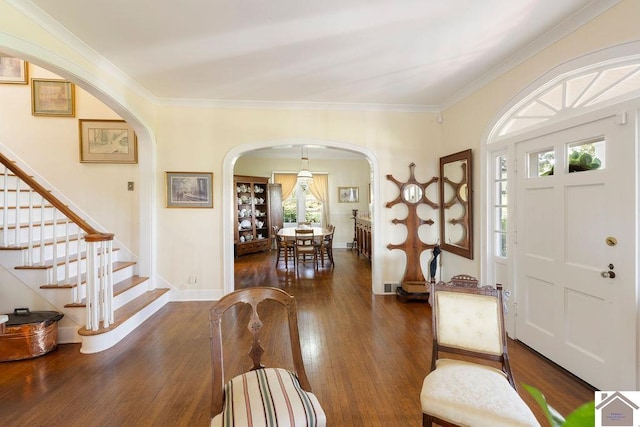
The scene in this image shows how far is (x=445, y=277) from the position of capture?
4.22 m

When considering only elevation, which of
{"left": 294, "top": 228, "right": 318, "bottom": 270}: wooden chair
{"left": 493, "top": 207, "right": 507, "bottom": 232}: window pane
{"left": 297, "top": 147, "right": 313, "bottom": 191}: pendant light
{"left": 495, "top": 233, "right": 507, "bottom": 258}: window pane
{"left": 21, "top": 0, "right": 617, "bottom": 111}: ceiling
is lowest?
{"left": 294, "top": 228, "right": 318, "bottom": 270}: wooden chair

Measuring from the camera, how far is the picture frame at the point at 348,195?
878 cm

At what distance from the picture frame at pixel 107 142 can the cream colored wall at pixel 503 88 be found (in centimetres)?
466

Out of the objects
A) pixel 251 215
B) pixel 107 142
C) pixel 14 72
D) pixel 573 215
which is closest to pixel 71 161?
pixel 107 142

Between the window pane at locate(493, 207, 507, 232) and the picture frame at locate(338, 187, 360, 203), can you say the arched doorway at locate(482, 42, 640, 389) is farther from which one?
the picture frame at locate(338, 187, 360, 203)

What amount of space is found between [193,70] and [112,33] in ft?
2.60

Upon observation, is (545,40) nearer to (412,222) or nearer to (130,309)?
(412,222)

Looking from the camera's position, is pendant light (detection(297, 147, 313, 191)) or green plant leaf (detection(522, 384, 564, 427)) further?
pendant light (detection(297, 147, 313, 191))

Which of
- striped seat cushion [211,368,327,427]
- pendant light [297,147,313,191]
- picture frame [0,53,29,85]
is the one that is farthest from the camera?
pendant light [297,147,313,191]

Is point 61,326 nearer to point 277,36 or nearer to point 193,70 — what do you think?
point 193,70

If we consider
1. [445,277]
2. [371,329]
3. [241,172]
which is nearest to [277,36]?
[371,329]

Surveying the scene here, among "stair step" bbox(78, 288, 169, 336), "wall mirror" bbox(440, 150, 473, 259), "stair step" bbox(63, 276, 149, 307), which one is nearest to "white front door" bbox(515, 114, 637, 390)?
"wall mirror" bbox(440, 150, 473, 259)

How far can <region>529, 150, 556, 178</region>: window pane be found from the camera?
2497 mm

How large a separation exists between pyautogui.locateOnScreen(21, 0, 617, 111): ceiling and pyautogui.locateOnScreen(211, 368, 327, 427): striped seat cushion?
8.35 feet
